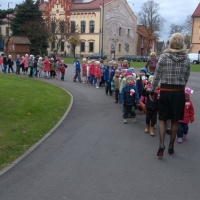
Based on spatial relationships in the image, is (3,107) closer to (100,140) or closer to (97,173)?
(100,140)

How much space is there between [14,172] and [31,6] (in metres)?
60.1

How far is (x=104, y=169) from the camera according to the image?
547 centimetres

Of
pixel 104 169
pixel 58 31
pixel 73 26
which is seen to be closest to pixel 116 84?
pixel 104 169

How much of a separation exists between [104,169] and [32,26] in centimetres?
5699

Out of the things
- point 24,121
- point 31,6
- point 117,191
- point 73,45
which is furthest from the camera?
point 73,45

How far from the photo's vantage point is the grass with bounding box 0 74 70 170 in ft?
22.3

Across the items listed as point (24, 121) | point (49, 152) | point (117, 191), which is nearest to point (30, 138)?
point (49, 152)

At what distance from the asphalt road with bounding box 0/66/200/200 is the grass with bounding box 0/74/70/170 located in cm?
37

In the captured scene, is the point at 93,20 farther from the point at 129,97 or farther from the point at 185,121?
the point at 185,121

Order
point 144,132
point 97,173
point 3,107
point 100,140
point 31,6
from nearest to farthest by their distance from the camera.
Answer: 1. point 97,173
2. point 100,140
3. point 144,132
4. point 3,107
5. point 31,6

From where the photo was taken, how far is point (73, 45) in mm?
73750

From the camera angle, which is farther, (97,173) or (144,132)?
(144,132)

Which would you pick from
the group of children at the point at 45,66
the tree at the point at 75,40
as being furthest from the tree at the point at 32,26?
the group of children at the point at 45,66

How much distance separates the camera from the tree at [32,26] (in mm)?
59281
